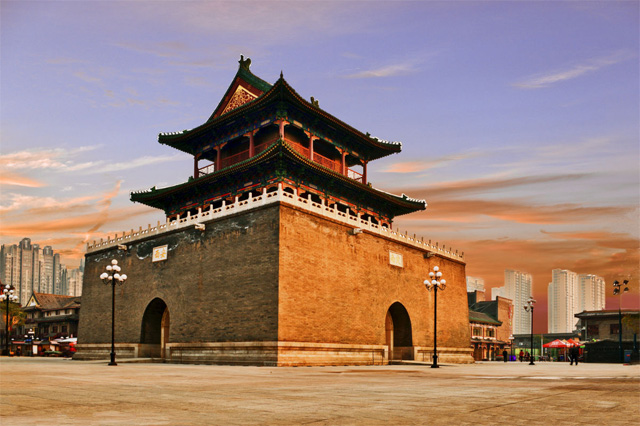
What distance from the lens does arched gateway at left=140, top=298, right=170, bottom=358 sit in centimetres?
3675

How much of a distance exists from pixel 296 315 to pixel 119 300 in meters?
15.8

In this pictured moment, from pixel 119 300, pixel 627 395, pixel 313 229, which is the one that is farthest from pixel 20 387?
pixel 119 300

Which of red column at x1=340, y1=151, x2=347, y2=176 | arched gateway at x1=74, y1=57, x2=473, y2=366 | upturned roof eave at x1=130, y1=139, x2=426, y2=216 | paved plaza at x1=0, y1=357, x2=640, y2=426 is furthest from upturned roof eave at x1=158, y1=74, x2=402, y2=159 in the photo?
paved plaza at x1=0, y1=357, x2=640, y2=426

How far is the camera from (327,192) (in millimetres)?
36625

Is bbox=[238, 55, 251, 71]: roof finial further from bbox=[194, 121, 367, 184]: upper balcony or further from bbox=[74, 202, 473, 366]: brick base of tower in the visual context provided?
bbox=[74, 202, 473, 366]: brick base of tower

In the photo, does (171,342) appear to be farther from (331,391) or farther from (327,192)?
(331,391)

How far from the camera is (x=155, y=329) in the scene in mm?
37344

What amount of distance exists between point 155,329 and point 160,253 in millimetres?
5107

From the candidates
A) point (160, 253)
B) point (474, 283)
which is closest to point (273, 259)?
point (160, 253)

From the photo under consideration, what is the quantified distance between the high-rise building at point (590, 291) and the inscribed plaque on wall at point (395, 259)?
588ft

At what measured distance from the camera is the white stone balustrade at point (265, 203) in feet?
101

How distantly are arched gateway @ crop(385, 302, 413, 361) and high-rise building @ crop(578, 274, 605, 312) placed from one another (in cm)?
17788

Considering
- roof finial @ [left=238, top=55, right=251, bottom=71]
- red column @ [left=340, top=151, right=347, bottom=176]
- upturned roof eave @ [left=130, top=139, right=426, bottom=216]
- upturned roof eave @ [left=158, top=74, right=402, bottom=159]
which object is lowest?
upturned roof eave @ [left=130, top=139, right=426, bottom=216]

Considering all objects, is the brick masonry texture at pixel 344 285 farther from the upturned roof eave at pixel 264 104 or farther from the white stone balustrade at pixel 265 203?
the upturned roof eave at pixel 264 104
